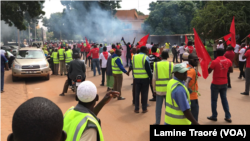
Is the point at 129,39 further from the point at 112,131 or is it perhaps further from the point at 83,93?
the point at 83,93

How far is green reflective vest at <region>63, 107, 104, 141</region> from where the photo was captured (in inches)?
79.7

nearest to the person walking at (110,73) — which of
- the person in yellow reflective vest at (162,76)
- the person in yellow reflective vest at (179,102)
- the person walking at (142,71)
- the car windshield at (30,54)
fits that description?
the person walking at (142,71)

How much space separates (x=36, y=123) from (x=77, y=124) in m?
0.81

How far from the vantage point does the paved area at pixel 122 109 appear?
18.3ft

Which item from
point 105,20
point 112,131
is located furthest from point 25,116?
point 105,20

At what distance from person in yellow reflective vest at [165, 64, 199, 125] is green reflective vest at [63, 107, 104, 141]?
5.41ft

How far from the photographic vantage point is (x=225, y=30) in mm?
19609

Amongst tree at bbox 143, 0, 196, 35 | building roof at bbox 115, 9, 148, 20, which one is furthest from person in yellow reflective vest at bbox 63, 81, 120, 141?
building roof at bbox 115, 9, 148, 20

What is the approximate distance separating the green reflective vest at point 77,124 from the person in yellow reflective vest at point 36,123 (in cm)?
65

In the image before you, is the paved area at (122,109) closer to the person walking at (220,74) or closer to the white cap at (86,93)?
the person walking at (220,74)

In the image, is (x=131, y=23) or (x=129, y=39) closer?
(x=129, y=39)

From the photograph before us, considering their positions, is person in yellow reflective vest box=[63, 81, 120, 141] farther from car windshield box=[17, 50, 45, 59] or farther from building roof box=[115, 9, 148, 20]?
building roof box=[115, 9, 148, 20]

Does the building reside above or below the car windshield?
above

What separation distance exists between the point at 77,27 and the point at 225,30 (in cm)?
3473
